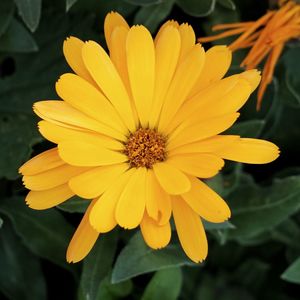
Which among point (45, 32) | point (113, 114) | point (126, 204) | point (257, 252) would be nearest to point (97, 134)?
point (113, 114)

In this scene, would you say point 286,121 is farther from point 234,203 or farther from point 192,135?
point 192,135

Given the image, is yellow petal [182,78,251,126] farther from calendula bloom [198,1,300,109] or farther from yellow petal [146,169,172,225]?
calendula bloom [198,1,300,109]

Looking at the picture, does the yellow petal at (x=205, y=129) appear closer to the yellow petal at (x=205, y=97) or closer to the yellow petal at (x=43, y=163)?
the yellow petal at (x=205, y=97)

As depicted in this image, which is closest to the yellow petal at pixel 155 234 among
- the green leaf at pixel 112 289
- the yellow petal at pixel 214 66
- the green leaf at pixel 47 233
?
the yellow petal at pixel 214 66

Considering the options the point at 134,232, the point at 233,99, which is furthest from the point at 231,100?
the point at 134,232

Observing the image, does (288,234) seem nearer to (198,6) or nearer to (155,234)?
(198,6)

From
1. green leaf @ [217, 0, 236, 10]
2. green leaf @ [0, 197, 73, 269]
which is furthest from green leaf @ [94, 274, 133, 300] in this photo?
green leaf @ [217, 0, 236, 10]
